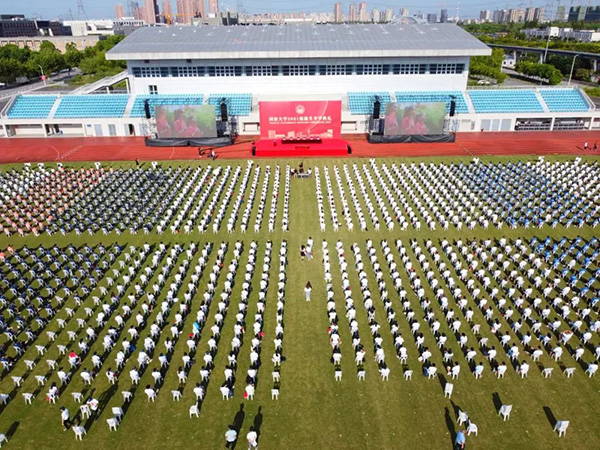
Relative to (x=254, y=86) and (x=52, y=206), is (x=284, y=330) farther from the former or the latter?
(x=254, y=86)

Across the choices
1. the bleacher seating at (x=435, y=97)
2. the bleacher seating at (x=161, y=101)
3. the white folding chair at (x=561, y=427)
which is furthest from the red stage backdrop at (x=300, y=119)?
the white folding chair at (x=561, y=427)

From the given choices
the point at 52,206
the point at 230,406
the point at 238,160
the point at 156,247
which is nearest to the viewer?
the point at 230,406

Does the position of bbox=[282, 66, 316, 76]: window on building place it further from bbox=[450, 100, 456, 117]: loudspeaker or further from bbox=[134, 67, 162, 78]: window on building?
bbox=[450, 100, 456, 117]: loudspeaker

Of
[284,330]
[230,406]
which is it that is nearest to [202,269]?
[284,330]

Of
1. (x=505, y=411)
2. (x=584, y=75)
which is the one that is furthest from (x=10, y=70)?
(x=584, y=75)

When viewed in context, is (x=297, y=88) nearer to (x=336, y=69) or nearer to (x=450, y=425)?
(x=336, y=69)

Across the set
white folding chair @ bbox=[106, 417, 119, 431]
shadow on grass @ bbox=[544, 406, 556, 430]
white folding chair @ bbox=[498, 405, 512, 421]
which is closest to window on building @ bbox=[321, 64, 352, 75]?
shadow on grass @ bbox=[544, 406, 556, 430]
